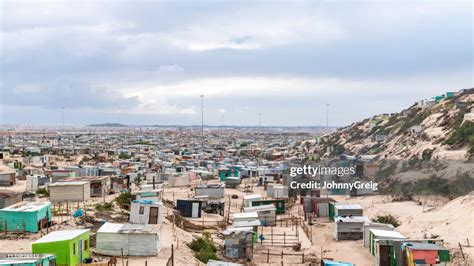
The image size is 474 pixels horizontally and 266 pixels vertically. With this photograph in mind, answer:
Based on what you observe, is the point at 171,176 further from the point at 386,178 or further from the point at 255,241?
the point at 255,241

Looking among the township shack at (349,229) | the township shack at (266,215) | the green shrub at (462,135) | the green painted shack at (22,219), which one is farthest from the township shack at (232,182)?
the green painted shack at (22,219)

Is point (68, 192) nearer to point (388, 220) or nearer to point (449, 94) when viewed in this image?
point (388, 220)

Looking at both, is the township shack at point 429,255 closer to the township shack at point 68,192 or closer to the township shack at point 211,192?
the township shack at point 68,192

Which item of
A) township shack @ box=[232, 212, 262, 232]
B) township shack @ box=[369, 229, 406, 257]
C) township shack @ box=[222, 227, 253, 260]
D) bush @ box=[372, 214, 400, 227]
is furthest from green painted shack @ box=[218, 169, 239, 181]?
township shack @ box=[369, 229, 406, 257]

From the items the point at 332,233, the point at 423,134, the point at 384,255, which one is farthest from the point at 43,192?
the point at 423,134

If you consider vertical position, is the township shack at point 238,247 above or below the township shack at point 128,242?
below

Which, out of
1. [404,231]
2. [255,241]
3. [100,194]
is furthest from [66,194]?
[404,231]
